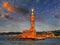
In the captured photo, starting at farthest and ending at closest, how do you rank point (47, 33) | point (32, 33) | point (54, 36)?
1. point (54, 36)
2. point (47, 33)
3. point (32, 33)

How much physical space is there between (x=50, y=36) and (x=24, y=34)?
1954 inches

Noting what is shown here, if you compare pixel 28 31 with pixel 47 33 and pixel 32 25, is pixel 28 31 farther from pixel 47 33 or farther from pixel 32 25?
pixel 47 33

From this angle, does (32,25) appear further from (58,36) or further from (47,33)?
(58,36)

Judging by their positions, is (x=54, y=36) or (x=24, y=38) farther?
(x=54, y=36)

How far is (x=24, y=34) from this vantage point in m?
123

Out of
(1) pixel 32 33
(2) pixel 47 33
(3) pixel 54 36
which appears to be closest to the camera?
Answer: (1) pixel 32 33

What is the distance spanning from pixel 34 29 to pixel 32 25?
2.44 metres

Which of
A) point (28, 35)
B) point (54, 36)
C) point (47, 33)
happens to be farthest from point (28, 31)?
point (54, 36)

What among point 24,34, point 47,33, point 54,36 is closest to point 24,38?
point 24,34

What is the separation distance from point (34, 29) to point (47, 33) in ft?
143

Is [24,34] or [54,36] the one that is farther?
[54,36]

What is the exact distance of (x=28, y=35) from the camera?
12256 cm

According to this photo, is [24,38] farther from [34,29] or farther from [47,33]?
[47,33]

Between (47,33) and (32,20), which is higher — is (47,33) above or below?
below
